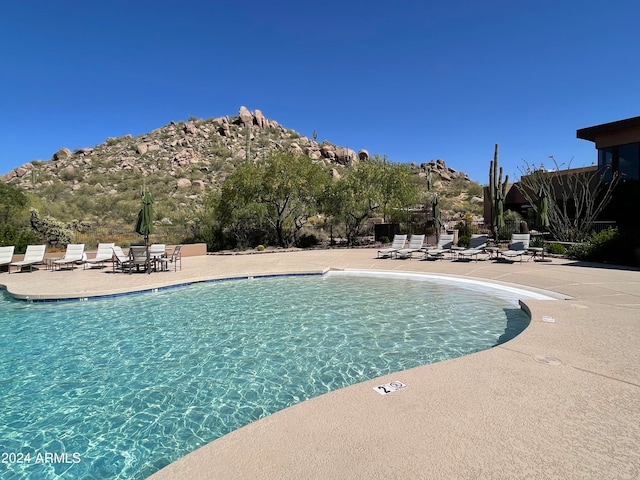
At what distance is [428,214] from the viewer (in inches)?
936

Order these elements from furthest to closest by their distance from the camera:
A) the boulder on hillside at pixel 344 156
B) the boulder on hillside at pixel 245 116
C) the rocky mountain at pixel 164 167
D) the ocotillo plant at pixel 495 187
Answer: the boulder on hillside at pixel 245 116, the boulder on hillside at pixel 344 156, the rocky mountain at pixel 164 167, the ocotillo plant at pixel 495 187

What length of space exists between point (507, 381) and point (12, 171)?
53655 millimetres

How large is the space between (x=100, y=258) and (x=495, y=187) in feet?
58.3

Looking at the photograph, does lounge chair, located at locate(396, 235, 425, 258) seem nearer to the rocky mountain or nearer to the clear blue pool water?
the clear blue pool water

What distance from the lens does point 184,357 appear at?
5.27 metres

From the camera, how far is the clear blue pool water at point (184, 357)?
3391 mm

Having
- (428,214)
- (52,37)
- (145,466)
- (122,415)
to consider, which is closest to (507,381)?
(145,466)

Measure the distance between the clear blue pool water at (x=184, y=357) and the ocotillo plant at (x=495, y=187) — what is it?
8999mm

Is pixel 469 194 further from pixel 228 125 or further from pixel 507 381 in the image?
pixel 507 381

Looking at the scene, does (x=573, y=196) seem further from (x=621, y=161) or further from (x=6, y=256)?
(x=6, y=256)

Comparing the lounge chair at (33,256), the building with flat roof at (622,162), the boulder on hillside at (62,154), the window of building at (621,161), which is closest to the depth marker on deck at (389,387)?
the lounge chair at (33,256)

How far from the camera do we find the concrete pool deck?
2.22 m

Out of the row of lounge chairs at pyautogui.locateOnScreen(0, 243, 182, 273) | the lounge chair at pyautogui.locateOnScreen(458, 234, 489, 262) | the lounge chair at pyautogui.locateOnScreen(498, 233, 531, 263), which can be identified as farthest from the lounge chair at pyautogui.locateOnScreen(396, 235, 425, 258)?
the row of lounge chairs at pyautogui.locateOnScreen(0, 243, 182, 273)

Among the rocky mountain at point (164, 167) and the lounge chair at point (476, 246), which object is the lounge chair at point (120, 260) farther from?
the lounge chair at point (476, 246)
